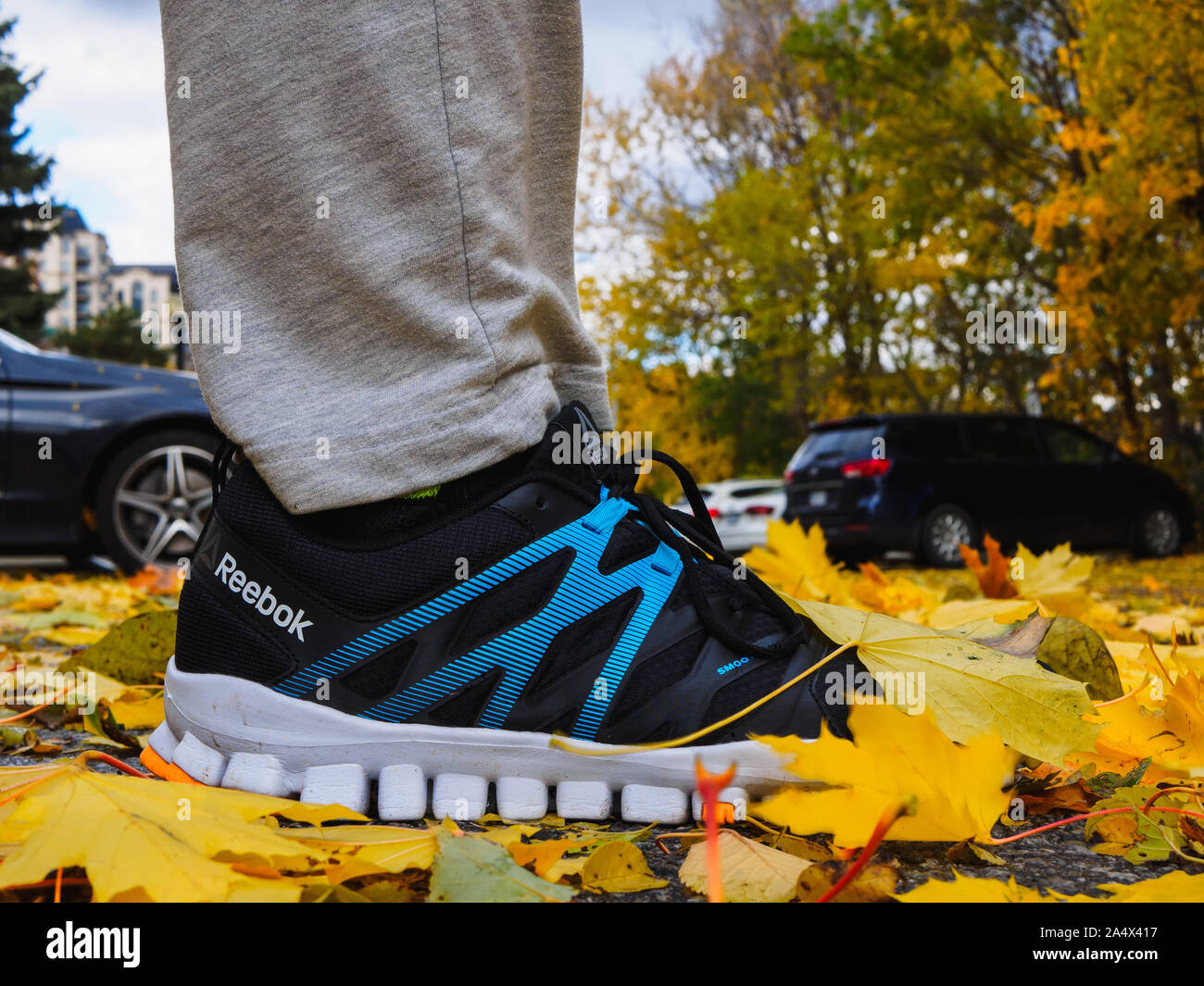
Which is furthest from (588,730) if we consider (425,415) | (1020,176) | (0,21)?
(0,21)

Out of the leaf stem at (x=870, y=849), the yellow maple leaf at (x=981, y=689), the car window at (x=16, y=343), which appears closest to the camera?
the leaf stem at (x=870, y=849)

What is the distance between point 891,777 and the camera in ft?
2.59

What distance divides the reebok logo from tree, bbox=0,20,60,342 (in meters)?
33.2

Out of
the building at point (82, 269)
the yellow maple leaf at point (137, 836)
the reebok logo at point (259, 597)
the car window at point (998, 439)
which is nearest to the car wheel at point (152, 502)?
the reebok logo at point (259, 597)

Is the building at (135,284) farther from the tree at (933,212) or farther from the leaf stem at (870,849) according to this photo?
A: the leaf stem at (870,849)

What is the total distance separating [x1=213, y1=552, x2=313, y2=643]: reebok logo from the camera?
1057 millimetres

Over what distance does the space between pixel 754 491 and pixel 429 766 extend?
15308mm

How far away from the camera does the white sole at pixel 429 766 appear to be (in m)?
0.97

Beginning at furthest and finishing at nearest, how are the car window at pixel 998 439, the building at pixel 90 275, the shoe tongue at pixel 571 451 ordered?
1. the building at pixel 90 275
2. the car window at pixel 998 439
3. the shoe tongue at pixel 571 451

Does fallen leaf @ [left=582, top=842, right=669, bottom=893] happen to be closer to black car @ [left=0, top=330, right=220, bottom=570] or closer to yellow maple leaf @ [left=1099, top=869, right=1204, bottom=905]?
yellow maple leaf @ [left=1099, top=869, right=1204, bottom=905]

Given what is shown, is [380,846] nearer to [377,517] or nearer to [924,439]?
[377,517]

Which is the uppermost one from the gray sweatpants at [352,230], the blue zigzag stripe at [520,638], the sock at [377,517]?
the gray sweatpants at [352,230]

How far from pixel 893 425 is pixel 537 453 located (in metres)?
9.29

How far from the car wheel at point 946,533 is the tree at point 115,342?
36578mm
